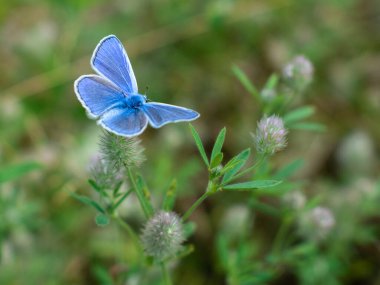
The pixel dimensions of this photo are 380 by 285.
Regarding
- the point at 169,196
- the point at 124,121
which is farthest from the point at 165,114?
the point at 169,196

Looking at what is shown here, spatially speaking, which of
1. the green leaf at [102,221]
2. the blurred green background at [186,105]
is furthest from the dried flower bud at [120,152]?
the blurred green background at [186,105]

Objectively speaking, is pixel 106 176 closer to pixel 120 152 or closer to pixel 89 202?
pixel 89 202

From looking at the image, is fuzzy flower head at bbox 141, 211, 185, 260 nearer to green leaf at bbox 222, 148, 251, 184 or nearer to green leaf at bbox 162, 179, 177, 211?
green leaf at bbox 162, 179, 177, 211

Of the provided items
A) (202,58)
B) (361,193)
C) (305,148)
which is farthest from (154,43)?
(361,193)

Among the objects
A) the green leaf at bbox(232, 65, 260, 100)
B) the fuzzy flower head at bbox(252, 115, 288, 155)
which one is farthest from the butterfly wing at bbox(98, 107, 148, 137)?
the green leaf at bbox(232, 65, 260, 100)

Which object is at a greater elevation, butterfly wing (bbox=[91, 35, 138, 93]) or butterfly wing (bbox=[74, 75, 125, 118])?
butterfly wing (bbox=[91, 35, 138, 93])
